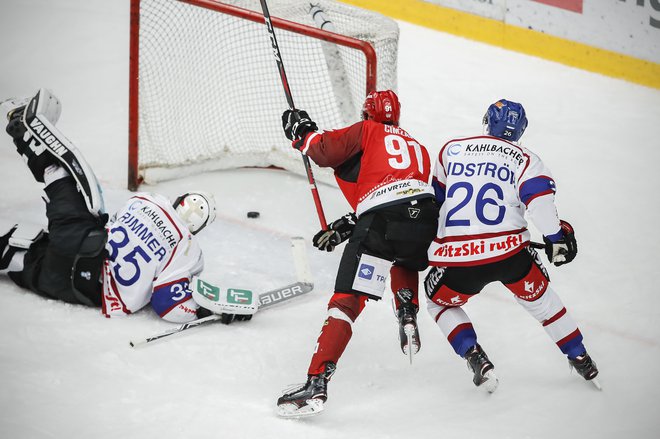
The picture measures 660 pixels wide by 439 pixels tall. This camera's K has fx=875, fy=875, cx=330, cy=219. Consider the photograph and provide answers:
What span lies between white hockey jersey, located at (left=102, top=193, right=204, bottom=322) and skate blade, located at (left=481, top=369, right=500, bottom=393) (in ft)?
3.88

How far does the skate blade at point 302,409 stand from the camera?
9.34 feet

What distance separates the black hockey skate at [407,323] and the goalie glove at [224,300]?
659mm

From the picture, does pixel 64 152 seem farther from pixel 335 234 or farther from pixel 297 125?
pixel 335 234

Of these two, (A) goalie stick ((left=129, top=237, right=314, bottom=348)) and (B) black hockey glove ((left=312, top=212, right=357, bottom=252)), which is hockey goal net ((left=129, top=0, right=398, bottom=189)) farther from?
(B) black hockey glove ((left=312, top=212, right=357, bottom=252))

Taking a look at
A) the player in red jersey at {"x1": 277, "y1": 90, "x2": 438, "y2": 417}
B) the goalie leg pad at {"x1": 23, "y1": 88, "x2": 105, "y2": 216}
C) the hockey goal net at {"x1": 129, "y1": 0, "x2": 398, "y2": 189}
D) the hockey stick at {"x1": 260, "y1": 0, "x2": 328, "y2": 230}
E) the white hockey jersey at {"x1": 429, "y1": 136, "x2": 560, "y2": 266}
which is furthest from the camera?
the hockey goal net at {"x1": 129, "y1": 0, "x2": 398, "y2": 189}

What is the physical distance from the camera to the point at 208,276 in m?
3.95

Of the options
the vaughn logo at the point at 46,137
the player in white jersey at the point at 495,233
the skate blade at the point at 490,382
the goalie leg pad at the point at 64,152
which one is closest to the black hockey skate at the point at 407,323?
the player in white jersey at the point at 495,233

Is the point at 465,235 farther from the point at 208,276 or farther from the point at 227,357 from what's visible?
the point at 208,276

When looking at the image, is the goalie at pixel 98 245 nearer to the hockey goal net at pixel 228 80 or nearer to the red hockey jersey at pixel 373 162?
the red hockey jersey at pixel 373 162

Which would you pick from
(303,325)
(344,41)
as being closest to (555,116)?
(344,41)

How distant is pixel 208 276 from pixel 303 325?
0.54 meters

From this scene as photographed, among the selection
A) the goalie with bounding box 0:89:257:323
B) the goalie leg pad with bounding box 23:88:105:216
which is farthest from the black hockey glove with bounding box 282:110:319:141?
the goalie leg pad with bounding box 23:88:105:216

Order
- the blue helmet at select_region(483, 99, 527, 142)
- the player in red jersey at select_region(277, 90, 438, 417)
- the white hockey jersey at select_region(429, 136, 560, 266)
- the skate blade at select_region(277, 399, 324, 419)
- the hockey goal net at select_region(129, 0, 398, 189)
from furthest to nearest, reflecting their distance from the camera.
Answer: the hockey goal net at select_region(129, 0, 398, 189)
the blue helmet at select_region(483, 99, 527, 142)
the white hockey jersey at select_region(429, 136, 560, 266)
the player in red jersey at select_region(277, 90, 438, 417)
the skate blade at select_region(277, 399, 324, 419)

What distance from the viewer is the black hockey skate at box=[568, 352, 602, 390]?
10.5ft
